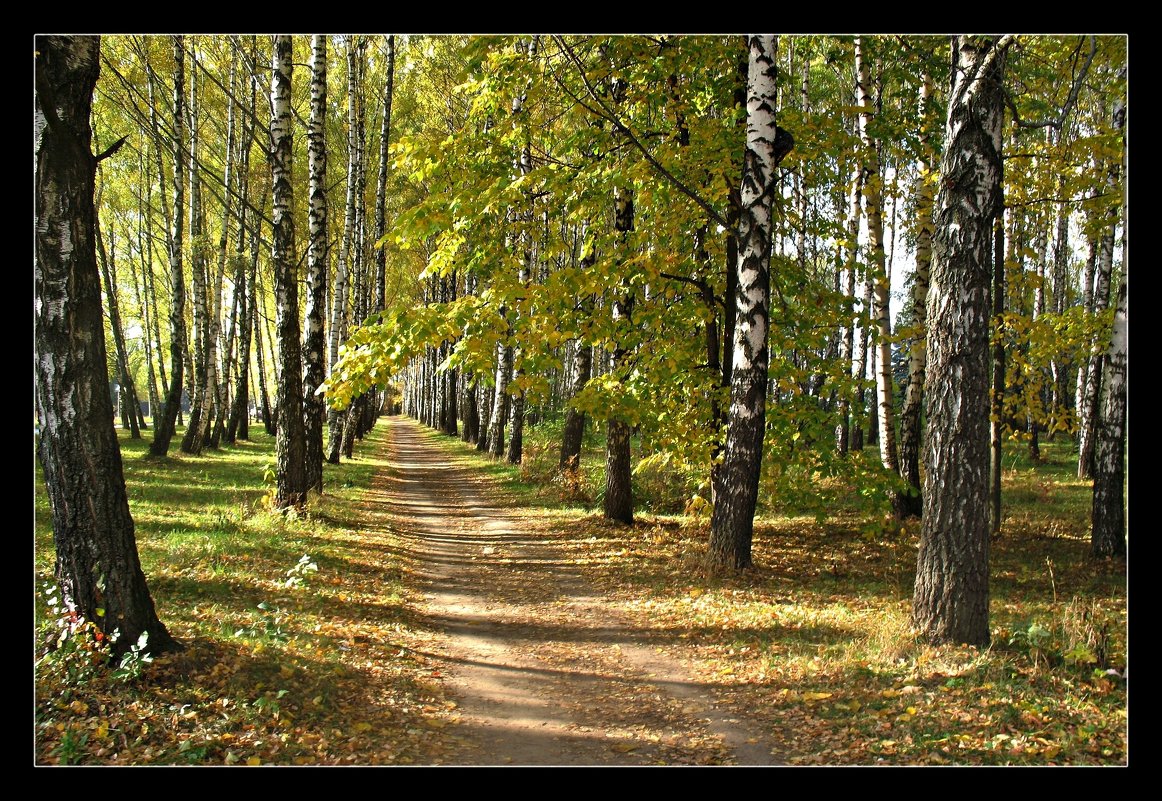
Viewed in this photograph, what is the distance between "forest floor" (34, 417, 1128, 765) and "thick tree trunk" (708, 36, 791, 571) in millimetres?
827

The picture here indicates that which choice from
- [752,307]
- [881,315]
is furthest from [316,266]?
[881,315]

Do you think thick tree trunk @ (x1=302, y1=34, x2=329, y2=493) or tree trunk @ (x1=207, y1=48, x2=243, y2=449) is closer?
thick tree trunk @ (x1=302, y1=34, x2=329, y2=493)

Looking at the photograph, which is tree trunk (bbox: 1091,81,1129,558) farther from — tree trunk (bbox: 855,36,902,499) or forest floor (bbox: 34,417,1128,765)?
tree trunk (bbox: 855,36,902,499)

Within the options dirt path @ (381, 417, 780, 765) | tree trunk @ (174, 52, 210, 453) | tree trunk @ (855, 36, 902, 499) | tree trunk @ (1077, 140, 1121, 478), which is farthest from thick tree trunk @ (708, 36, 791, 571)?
tree trunk @ (174, 52, 210, 453)

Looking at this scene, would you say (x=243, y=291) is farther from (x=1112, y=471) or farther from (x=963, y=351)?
(x=1112, y=471)

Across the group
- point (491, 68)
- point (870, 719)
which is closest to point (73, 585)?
point (870, 719)

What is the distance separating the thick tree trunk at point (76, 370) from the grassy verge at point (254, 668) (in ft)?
1.40

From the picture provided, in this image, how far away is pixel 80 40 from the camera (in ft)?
15.3

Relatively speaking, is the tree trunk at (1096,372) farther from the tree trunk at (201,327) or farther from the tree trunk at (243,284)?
the tree trunk at (201,327)

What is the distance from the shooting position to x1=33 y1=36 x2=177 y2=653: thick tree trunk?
181 inches

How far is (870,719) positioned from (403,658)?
12.2 feet

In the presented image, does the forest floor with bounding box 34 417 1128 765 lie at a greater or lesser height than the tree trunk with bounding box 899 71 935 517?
lesser

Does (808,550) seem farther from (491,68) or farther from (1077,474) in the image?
(1077,474)

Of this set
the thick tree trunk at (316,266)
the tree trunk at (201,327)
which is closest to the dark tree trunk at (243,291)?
the tree trunk at (201,327)
